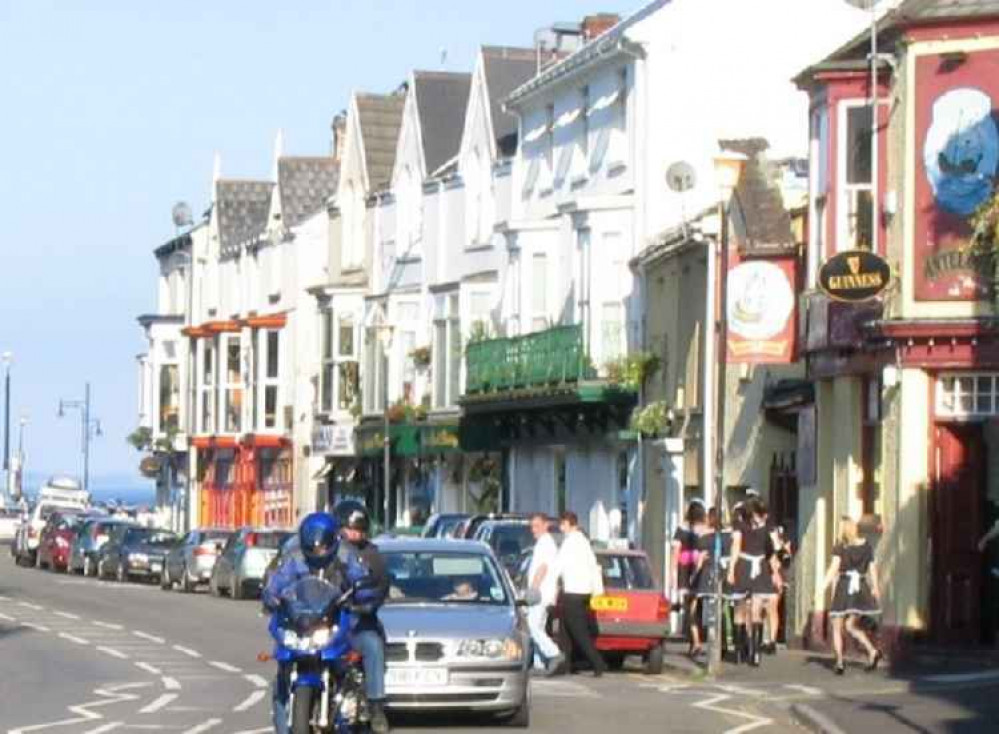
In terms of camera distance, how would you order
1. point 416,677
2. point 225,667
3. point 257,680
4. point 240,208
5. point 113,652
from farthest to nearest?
point 240,208 → point 113,652 → point 225,667 → point 257,680 → point 416,677

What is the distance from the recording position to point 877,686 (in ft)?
92.2

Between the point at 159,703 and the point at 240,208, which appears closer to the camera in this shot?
the point at 159,703

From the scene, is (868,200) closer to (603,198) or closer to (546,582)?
(546,582)

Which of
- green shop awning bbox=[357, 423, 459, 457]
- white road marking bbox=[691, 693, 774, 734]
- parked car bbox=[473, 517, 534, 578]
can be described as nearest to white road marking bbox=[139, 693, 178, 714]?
white road marking bbox=[691, 693, 774, 734]

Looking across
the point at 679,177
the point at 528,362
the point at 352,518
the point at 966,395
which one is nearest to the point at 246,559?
the point at 528,362

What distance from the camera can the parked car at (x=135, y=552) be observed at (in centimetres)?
6244

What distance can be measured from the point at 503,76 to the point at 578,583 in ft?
109

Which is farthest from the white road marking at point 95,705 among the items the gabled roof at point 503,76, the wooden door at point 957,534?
the gabled roof at point 503,76

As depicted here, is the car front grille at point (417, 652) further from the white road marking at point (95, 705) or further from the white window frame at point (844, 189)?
the white window frame at point (844, 189)

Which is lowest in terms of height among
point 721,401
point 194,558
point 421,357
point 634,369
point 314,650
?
point 194,558

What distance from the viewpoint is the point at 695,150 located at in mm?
48812

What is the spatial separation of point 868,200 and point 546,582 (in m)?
6.82

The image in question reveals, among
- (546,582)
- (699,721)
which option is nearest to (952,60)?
(546,582)

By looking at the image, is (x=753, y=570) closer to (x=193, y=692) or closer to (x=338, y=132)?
(x=193, y=692)
